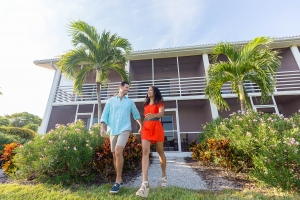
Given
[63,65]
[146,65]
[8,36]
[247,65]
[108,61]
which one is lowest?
[247,65]

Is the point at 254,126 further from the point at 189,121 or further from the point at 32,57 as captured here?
the point at 32,57

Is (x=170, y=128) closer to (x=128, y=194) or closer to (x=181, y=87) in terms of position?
(x=181, y=87)

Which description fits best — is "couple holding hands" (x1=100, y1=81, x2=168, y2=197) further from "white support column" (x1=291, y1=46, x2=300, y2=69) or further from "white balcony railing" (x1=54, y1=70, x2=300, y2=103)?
"white support column" (x1=291, y1=46, x2=300, y2=69)

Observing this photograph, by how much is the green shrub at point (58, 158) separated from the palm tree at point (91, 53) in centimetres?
285

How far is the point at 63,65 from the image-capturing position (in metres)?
5.95

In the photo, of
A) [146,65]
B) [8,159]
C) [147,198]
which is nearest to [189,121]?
[146,65]

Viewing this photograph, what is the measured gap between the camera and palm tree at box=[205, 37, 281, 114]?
15.8 feet

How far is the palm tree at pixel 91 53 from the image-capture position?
6.06 meters

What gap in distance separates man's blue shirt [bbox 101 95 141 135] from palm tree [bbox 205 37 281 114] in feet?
13.2

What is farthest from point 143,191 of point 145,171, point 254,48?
point 254,48

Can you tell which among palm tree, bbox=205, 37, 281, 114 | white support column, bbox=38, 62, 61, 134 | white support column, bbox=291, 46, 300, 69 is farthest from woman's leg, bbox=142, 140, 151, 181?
white support column, bbox=291, 46, 300, 69

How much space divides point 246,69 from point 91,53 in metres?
6.36

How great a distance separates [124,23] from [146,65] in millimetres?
3145

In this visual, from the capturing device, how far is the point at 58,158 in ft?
9.82
